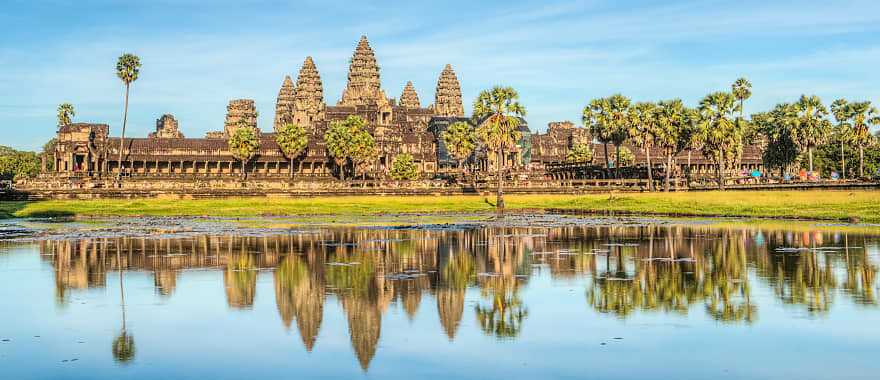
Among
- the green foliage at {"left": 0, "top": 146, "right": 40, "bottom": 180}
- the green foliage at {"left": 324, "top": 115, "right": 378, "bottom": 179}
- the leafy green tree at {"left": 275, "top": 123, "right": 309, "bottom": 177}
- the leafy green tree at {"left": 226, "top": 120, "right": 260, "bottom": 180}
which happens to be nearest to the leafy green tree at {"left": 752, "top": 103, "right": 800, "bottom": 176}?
the green foliage at {"left": 324, "top": 115, "right": 378, "bottom": 179}

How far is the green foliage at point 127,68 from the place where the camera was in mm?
115625

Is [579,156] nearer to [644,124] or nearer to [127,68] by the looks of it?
[644,124]

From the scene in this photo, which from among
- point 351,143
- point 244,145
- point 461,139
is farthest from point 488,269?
point 244,145

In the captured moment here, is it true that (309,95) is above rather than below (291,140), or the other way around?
above

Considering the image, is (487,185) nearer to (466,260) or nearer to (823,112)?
(823,112)

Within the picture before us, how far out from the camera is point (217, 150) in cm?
14925

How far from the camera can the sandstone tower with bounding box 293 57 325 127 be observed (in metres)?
195

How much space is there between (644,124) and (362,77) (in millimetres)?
87872

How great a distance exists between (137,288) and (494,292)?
8846 mm

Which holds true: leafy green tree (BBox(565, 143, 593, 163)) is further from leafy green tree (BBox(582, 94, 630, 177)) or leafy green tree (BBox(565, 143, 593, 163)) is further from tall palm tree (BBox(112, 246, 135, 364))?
tall palm tree (BBox(112, 246, 135, 364))

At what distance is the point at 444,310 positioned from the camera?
21.1 metres

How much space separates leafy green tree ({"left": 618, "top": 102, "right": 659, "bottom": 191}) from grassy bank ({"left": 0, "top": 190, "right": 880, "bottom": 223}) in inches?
1115

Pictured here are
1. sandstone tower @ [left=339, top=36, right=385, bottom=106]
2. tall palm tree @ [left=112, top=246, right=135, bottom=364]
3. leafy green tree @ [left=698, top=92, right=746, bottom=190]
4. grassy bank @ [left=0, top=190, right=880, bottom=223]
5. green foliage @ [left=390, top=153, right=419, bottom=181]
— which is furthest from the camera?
sandstone tower @ [left=339, top=36, right=385, bottom=106]

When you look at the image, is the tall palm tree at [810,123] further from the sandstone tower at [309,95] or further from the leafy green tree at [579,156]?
the sandstone tower at [309,95]
